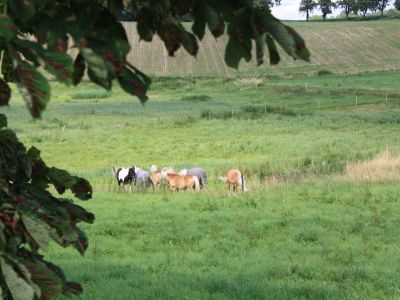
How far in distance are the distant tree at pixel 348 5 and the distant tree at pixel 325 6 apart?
1.84m

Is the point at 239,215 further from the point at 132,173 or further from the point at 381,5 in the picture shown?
the point at 381,5

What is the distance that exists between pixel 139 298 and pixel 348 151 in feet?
66.3

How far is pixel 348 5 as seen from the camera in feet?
480

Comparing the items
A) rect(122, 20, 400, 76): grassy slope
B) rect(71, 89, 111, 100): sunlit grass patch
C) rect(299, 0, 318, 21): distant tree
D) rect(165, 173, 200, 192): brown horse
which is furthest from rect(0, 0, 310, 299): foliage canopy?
rect(299, 0, 318, 21): distant tree

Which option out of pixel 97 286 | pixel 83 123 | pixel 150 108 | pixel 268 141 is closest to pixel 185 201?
pixel 97 286

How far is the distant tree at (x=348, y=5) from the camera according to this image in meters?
144

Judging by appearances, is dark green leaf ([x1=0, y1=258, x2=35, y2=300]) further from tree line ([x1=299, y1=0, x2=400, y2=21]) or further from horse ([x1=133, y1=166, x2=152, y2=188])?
tree line ([x1=299, y1=0, x2=400, y2=21])

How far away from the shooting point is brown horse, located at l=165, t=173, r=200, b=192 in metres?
18.6

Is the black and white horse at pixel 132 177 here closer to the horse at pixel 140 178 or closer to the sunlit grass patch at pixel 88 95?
the horse at pixel 140 178

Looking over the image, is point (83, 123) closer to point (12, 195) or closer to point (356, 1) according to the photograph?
point (12, 195)

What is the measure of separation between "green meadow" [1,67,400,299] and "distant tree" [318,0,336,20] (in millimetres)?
107214

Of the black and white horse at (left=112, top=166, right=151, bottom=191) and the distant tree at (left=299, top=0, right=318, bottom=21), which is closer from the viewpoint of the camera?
the black and white horse at (left=112, top=166, right=151, bottom=191)

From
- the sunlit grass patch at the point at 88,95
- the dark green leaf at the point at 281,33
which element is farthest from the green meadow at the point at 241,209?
the sunlit grass patch at the point at 88,95

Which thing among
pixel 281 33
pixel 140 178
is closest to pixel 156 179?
pixel 140 178
